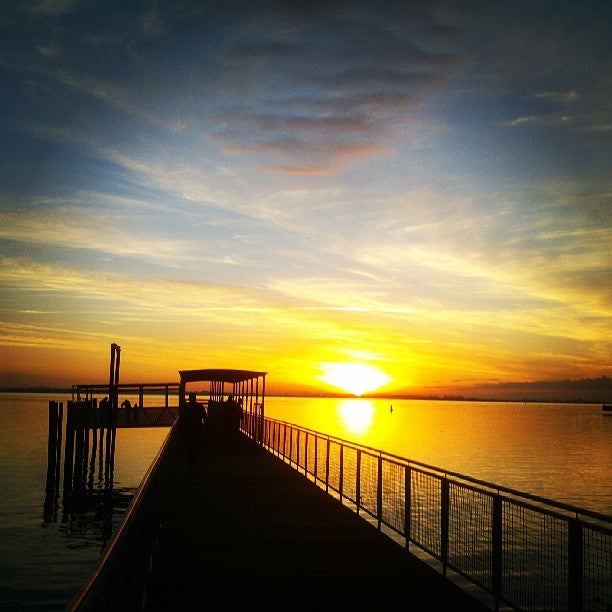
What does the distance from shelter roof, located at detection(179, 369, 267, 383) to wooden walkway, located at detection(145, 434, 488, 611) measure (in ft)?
42.2

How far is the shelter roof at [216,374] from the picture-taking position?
27.8 meters

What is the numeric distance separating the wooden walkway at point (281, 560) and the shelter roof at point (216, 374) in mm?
12867

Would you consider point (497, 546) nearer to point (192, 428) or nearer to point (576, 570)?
point (576, 570)

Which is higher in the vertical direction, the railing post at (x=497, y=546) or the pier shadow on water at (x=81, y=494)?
the railing post at (x=497, y=546)

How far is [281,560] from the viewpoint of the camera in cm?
883

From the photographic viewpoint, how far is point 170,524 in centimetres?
1112

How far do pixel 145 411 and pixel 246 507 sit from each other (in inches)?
1160

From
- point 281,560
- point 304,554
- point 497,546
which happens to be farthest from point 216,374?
point 497,546

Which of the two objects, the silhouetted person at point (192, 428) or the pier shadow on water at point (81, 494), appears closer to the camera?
the silhouetted person at point (192, 428)

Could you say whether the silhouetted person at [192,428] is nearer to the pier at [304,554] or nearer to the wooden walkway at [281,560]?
the pier at [304,554]

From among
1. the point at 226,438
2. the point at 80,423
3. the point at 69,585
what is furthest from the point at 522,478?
the point at 69,585

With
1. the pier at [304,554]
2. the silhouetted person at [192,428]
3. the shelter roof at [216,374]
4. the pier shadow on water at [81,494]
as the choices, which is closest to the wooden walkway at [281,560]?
the pier at [304,554]

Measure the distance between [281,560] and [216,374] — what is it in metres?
20.0

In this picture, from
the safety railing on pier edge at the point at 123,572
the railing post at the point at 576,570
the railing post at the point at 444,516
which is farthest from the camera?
the railing post at the point at 444,516
